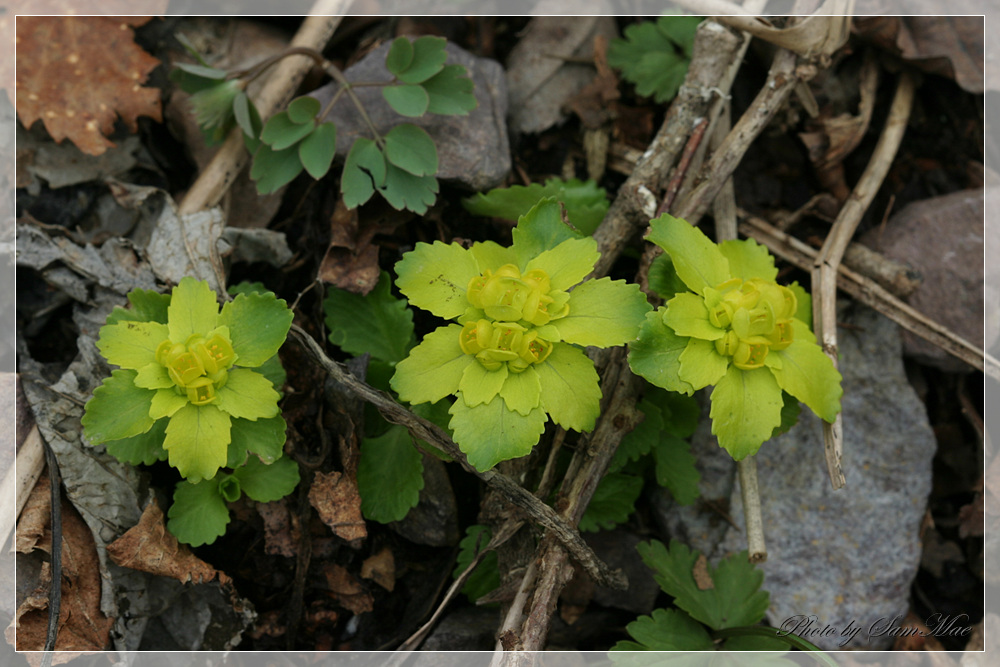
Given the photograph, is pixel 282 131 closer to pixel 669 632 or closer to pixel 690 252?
pixel 690 252

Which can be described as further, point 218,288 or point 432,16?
point 432,16

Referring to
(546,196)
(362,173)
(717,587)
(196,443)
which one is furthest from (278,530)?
(717,587)

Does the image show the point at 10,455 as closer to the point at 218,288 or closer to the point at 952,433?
the point at 218,288

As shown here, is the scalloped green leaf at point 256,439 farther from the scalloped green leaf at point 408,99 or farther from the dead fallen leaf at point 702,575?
the dead fallen leaf at point 702,575

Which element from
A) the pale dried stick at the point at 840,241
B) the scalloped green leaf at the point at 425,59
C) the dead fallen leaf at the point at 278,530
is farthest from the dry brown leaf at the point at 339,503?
the pale dried stick at the point at 840,241

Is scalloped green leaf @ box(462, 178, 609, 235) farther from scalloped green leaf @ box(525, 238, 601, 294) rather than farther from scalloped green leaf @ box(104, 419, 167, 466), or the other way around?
scalloped green leaf @ box(104, 419, 167, 466)

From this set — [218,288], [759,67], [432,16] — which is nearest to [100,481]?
[218,288]

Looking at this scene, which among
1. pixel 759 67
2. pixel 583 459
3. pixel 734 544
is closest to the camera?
pixel 583 459
